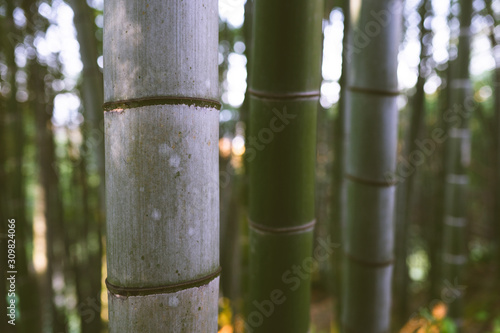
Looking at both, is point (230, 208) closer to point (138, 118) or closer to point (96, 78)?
point (96, 78)

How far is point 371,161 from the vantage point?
4.15ft

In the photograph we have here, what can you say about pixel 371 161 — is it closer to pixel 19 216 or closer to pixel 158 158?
pixel 158 158

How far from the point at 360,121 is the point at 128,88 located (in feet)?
3.01

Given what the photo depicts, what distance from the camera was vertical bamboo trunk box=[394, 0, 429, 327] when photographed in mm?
2801

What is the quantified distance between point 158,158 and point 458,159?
2.92m

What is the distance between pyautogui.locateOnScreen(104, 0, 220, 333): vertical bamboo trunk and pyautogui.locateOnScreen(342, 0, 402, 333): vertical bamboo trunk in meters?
0.79

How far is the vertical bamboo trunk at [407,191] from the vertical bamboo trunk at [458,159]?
24 cm

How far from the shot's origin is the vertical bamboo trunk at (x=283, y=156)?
36.5 inches

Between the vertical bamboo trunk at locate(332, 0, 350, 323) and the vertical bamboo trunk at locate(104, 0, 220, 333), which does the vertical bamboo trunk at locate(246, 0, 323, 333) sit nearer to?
the vertical bamboo trunk at locate(104, 0, 220, 333)

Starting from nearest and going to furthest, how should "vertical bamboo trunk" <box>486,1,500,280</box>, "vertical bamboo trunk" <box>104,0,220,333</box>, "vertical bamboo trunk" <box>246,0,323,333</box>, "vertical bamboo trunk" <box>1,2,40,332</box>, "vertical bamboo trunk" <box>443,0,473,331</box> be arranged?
"vertical bamboo trunk" <box>104,0,220,333</box> → "vertical bamboo trunk" <box>246,0,323,333</box> → "vertical bamboo trunk" <box>1,2,40,332</box> → "vertical bamboo trunk" <box>443,0,473,331</box> → "vertical bamboo trunk" <box>486,1,500,280</box>

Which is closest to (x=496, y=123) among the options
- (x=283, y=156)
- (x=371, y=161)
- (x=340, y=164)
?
(x=340, y=164)

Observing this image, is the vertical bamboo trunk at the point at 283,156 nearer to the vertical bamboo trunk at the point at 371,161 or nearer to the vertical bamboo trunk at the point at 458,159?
the vertical bamboo trunk at the point at 371,161

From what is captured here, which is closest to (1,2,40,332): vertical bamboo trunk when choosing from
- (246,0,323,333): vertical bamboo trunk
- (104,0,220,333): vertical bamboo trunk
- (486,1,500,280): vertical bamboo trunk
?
(246,0,323,333): vertical bamboo trunk

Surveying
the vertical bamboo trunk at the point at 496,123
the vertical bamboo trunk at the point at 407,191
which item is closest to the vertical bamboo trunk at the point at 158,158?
the vertical bamboo trunk at the point at 407,191
